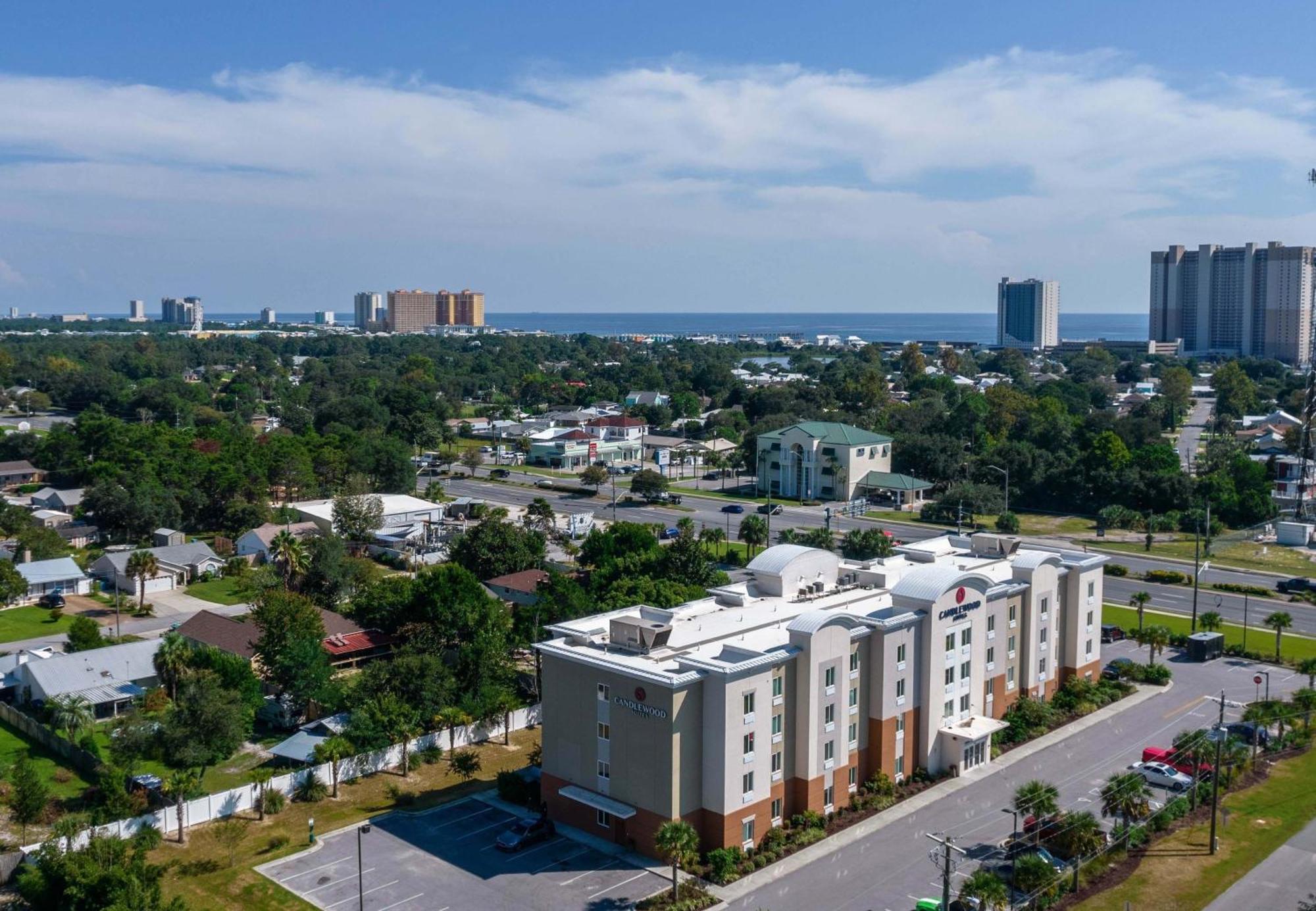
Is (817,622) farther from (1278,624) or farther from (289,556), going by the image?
(289,556)

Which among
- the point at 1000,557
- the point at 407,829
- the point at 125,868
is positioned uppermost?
the point at 1000,557

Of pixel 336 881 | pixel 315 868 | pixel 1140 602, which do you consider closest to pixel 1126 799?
pixel 336 881

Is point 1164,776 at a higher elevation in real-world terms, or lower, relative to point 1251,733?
lower

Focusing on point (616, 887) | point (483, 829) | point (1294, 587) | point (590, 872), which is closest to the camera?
point (616, 887)

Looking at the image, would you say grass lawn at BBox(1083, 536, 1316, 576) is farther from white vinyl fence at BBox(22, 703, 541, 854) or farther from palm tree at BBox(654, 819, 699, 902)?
palm tree at BBox(654, 819, 699, 902)

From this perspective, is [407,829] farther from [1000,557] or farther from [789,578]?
[1000,557]

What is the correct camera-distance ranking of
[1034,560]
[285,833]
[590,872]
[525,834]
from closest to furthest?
1. [590,872]
2. [525,834]
3. [285,833]
4. [1034,560]

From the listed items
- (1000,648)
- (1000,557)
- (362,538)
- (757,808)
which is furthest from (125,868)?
(362,538)
